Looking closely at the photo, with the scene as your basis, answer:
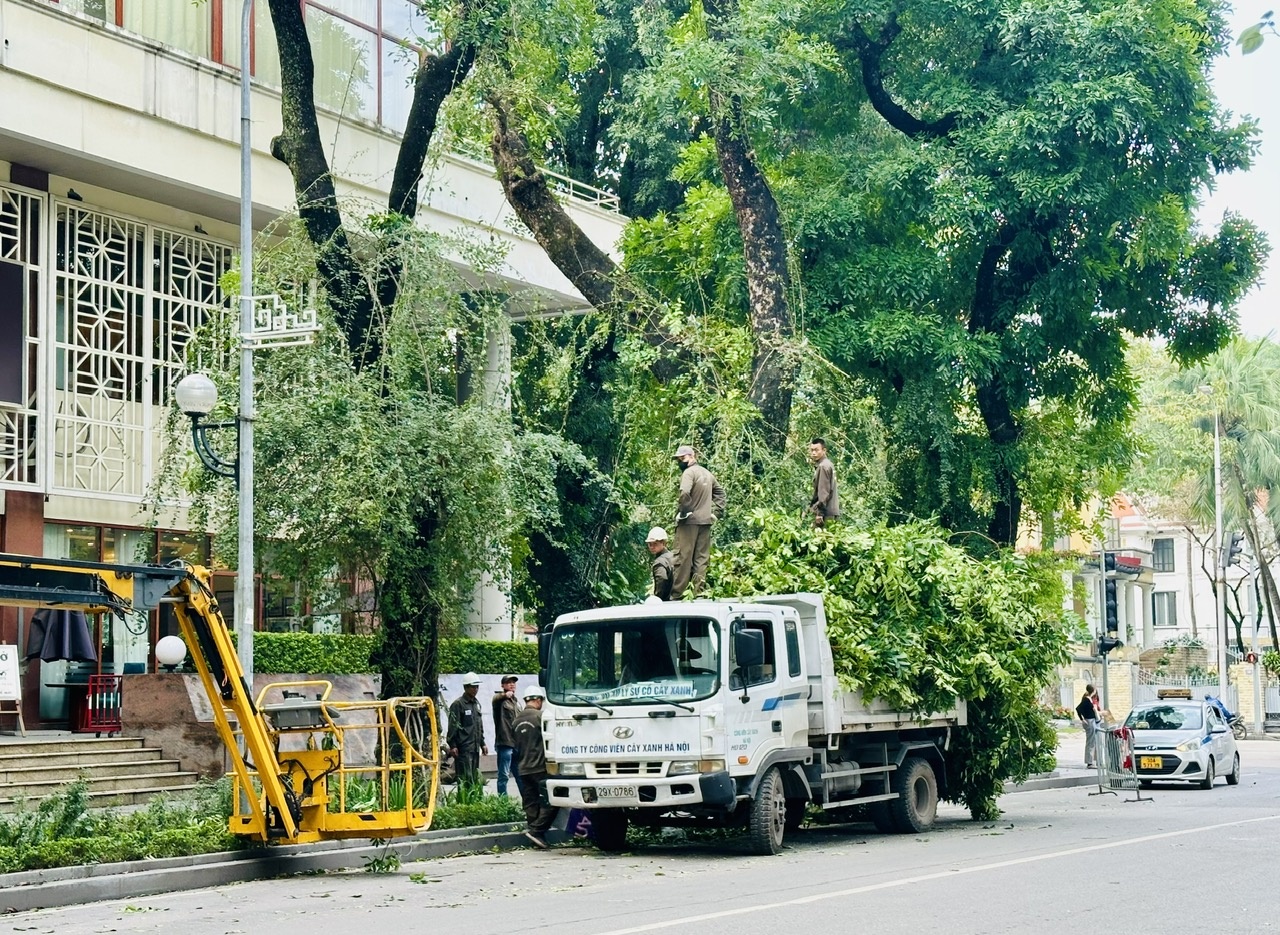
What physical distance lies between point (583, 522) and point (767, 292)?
8.81m

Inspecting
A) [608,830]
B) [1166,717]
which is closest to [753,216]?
[608,830]

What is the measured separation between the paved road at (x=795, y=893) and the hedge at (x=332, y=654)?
222 inches

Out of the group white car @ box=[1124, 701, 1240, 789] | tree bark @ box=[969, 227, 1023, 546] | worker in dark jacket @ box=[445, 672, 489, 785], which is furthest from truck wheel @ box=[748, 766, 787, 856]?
white car @ box=[1124, 701, 1240, 789]

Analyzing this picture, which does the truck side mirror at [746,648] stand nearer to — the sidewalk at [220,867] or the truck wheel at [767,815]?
the truck wheel at [767,815]

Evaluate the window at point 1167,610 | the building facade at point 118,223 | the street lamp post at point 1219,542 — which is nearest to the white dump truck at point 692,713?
the building facade at point 118,223

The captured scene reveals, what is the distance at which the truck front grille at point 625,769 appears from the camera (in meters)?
15.4

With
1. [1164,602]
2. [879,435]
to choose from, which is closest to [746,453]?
[879,435]

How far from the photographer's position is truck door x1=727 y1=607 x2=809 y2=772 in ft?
50.3

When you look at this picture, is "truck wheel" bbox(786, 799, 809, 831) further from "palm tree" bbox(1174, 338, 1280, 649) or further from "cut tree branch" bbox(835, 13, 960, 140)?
"palm tree" bbox(1174, 338, 1280, 649)

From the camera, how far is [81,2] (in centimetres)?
2286

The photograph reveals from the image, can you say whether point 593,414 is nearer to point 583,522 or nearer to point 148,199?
point 583,522

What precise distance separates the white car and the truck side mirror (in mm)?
14936

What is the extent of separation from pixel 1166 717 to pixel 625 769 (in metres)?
17.4

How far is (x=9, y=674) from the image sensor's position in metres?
21.1
